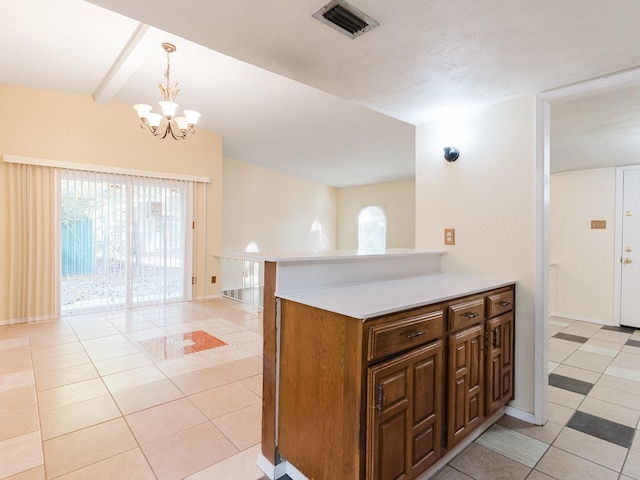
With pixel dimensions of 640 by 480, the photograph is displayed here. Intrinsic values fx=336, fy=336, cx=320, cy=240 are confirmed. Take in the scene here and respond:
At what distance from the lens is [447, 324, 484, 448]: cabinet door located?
1648 millimetres

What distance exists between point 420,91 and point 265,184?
5.65m

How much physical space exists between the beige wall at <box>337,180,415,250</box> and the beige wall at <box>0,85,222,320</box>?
396 centimetres

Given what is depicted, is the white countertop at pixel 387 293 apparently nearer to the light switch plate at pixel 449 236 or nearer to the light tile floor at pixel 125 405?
the light switch plate at pixel 449 236

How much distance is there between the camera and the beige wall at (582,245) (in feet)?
14.4

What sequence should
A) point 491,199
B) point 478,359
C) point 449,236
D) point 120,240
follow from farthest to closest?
point 120,240, point 449,236, point 491,199, point 478,359

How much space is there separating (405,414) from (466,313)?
0.63 meters

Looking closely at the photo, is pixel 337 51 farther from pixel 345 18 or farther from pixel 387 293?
pixel 387 293

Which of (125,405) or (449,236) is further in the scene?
(449,236)

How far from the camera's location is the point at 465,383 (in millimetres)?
1743

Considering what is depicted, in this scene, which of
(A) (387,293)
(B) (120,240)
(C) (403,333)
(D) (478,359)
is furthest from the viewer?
(B) (120,240)

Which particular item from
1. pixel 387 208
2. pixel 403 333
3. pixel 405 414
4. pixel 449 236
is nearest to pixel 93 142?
pixel 449 236

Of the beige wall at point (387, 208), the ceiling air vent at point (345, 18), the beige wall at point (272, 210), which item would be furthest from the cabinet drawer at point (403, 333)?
the beige wall at point (387, 208)

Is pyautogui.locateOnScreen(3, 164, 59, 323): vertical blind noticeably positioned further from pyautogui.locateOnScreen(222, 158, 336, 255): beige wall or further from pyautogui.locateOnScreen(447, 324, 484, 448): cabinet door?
pyautogui.locateOnScreen(447, 324, 484, 448): cabinet door

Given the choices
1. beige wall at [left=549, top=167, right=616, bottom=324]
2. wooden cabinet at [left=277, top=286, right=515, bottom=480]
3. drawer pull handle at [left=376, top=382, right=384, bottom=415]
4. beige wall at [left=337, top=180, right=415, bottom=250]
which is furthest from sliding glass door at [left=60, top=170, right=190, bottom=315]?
beige wall at [left=549, top=167, right=616, bottom=324]
